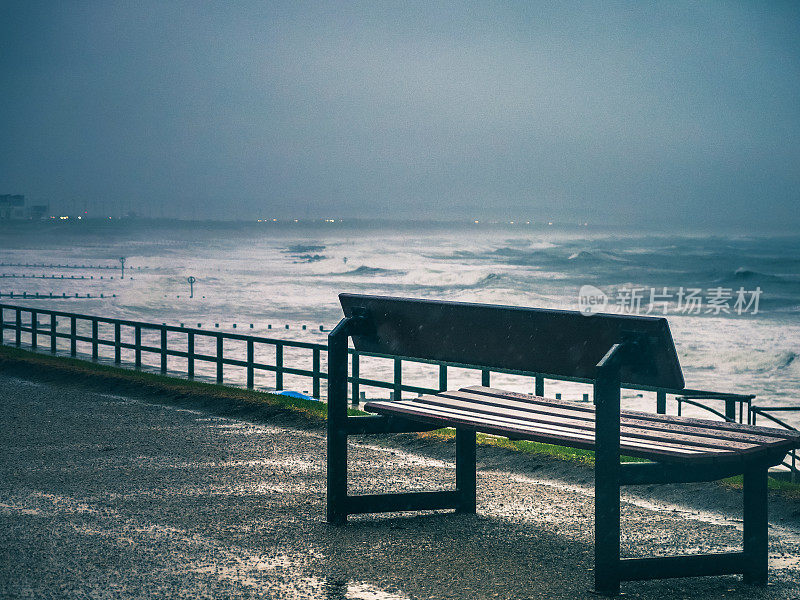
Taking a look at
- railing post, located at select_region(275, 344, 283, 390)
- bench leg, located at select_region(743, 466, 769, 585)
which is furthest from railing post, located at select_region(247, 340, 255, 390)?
bench leg, located at select_region(743, 466, 769, 585)

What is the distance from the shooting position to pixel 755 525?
4652 millimetres

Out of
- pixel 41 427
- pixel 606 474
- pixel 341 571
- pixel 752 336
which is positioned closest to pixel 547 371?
pixel 606 474

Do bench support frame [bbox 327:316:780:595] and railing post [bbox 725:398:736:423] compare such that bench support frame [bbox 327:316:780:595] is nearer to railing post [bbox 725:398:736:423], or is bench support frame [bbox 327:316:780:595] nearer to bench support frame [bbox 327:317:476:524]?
bench support frame [bbox 327:317:476:524]

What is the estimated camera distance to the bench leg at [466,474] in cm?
607

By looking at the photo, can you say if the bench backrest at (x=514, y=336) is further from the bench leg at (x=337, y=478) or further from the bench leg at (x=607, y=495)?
the bench leg at (x=337, y=478)


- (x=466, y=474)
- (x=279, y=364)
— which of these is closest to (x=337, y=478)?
(x=466, y=474)

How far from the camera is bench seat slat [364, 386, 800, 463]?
4.50m

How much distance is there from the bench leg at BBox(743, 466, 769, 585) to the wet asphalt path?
15 cm

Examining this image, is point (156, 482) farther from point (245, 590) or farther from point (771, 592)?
point (771, 592)

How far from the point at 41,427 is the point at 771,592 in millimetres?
7555

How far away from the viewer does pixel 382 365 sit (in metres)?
33.7

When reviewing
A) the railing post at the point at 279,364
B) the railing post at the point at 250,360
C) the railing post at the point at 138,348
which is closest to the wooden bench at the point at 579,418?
the railing post at the point at 279,364

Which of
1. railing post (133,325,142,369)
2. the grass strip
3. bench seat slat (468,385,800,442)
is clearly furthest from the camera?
railing post (133,325,142,369)

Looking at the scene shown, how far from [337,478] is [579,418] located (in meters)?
1.51
